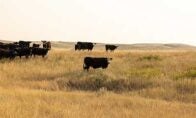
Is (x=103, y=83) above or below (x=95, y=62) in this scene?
below

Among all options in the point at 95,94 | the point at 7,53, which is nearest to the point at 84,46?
the point at 7,53

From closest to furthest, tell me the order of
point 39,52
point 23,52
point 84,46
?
point 23,52, point 39,52, point 84,46

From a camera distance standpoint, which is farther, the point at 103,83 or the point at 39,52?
the point at 39,52

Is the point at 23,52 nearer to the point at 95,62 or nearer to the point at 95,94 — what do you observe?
the point at 95,62

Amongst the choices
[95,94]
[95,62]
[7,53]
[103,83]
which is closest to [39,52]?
[7,53]

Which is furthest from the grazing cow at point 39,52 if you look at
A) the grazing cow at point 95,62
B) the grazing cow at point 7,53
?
the grazing cow at point 95,62

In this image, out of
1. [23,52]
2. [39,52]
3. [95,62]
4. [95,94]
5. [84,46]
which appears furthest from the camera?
[84,46]

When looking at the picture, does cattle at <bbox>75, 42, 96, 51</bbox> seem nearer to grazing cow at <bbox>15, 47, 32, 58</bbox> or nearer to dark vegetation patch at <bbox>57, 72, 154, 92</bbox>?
grazing cow at <bbox>15, 47, 32, 58</bbox>

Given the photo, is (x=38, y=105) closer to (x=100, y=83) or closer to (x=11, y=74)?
(x=100, y=83)

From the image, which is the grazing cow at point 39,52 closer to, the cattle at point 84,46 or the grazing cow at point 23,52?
the grazing cow at point 23,52

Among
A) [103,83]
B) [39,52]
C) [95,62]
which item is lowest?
[103,83]

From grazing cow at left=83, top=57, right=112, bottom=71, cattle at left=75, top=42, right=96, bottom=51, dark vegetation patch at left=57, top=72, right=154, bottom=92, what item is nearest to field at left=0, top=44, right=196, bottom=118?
dark vegetation patch at left=57, top=72, right=154, bottom=92

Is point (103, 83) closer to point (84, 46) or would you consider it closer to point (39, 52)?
point (39, 52)

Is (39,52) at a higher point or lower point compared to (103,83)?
higher
